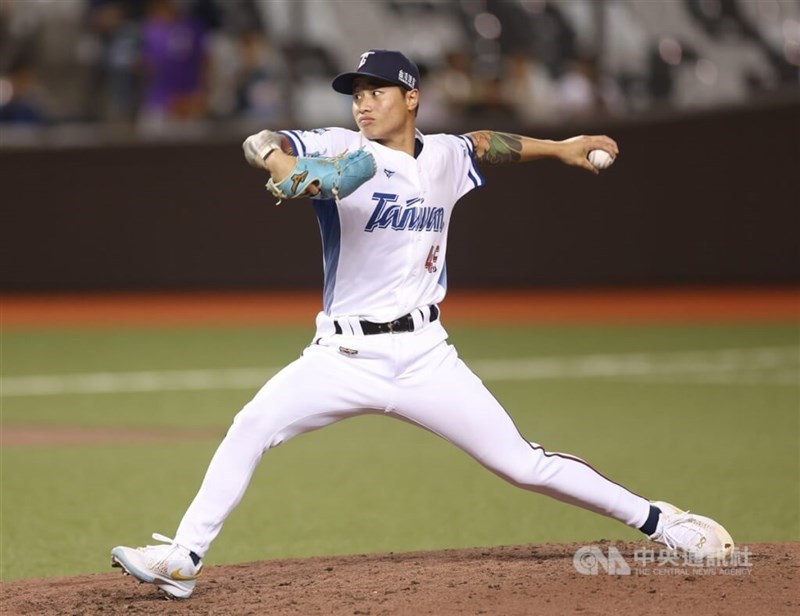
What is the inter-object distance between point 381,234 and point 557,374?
763cm

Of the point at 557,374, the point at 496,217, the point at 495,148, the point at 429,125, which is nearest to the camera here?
the point at 495,148

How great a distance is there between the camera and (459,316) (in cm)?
1692

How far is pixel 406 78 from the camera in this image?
525 centimetres

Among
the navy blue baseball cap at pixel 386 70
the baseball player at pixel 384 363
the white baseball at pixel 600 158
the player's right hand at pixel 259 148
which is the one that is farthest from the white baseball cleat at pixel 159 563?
the white baseball at pixel 600 158

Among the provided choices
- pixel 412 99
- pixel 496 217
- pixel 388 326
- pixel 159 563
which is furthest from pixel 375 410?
pixel 496 217

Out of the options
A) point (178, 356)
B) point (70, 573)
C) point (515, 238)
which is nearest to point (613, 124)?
point (515, 238)

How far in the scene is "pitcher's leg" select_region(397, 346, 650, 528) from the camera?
16.8ft

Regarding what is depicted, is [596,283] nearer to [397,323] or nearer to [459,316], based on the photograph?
[459,316]

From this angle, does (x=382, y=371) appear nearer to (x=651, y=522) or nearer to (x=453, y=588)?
(x=453, y=588)

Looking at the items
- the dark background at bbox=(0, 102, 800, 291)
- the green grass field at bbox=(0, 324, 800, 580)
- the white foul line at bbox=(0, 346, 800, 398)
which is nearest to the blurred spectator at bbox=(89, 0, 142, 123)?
the dark background at bbox=(0, 102, 800, 291)

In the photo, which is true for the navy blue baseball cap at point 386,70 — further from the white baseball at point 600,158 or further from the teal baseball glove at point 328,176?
the white baseball at point 600,158

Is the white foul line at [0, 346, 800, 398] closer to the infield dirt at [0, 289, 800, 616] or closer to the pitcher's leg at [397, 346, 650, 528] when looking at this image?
the infield dirt at [0, 289, 800, 616]

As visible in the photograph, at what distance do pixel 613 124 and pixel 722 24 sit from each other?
193 centimetres

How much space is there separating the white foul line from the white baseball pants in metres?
6.68
